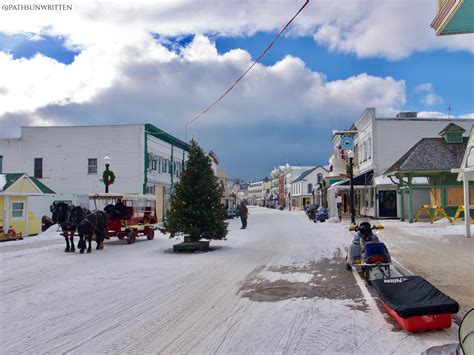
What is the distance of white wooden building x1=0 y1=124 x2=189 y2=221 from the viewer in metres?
33.4

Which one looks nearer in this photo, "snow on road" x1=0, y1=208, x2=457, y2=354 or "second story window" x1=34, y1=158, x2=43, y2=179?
"snow on road" x1=0, y1=208, x2=457, y2=354

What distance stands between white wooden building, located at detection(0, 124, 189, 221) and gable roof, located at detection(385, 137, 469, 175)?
18605mm

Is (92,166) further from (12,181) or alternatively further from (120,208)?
(120,208)

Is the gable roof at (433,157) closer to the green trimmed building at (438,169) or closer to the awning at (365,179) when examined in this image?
the green trimmed building at (438,169)

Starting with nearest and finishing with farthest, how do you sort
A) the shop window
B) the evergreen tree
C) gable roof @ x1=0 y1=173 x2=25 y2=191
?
the evergreen tree → gable roof @ x1=0 y1=173 x2=25 y2=191 → the shop window

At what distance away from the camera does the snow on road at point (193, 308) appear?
5.43 meters

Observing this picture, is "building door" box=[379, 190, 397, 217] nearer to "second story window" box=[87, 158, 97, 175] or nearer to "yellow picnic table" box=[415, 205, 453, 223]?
"yellow picnic table" box=[415, 205, 453, 223]

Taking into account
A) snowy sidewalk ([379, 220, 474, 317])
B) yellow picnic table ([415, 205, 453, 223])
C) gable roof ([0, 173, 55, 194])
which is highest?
gable roof ([0, 173, 55, 194])

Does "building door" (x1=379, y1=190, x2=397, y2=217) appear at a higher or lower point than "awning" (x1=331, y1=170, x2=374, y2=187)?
lower

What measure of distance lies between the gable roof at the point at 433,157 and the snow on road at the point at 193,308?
15.5 m

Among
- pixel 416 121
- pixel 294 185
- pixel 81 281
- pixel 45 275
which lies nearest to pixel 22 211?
pixel 45 275

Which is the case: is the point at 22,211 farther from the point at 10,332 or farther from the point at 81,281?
the point at 10,332

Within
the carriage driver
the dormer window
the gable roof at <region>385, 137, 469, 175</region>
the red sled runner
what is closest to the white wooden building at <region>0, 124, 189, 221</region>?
the carriage driver

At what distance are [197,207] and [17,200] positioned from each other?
11.3 m
